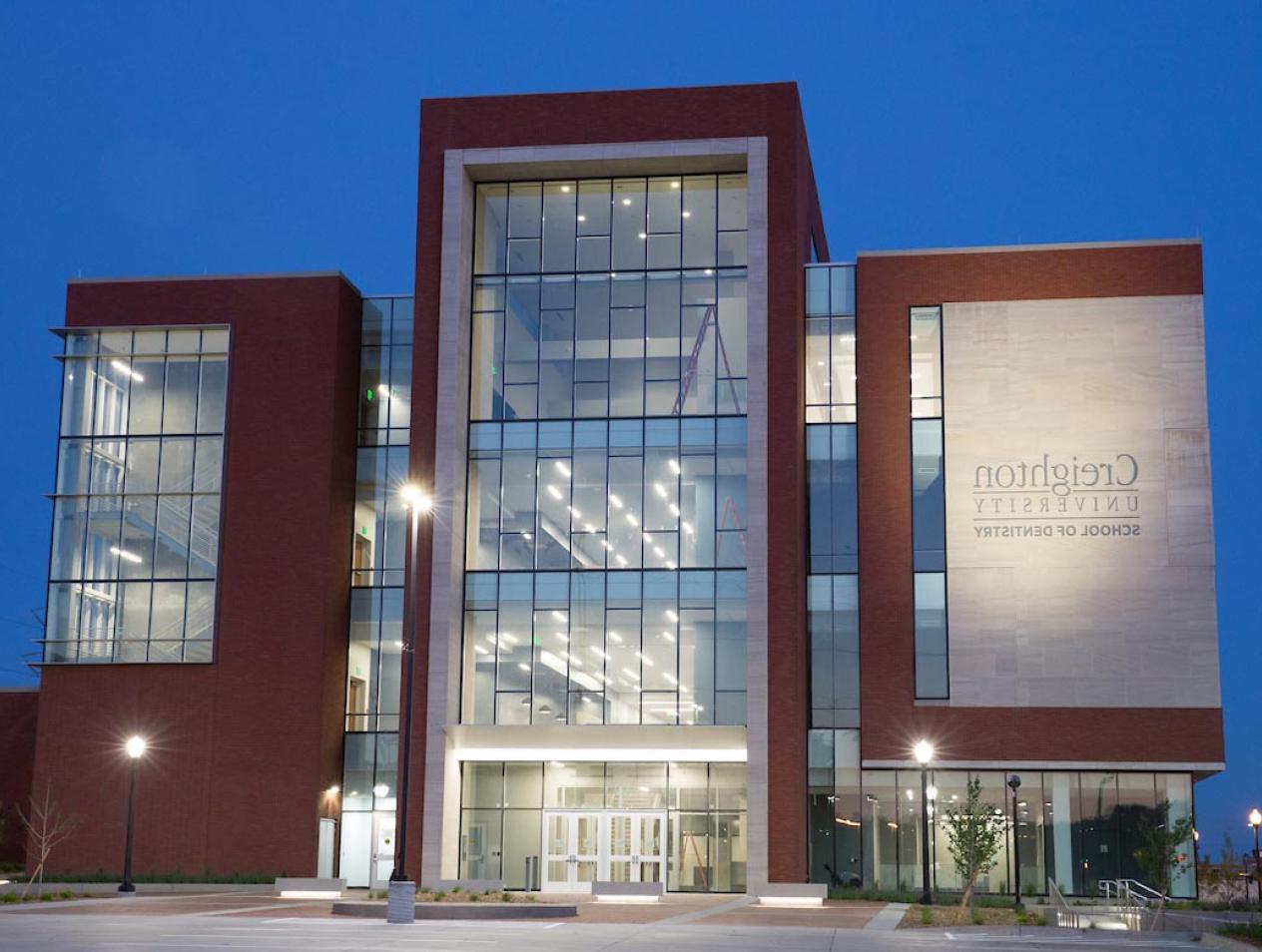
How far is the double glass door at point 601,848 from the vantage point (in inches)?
2004

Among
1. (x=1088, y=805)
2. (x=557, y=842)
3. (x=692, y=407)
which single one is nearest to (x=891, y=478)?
(x=692, y=407)

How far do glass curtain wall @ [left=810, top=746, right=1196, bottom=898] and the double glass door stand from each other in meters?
5.34

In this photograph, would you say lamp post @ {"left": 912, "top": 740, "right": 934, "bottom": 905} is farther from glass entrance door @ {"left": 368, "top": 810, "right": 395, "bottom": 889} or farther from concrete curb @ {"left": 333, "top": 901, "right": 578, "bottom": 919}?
glass entrance door @ {"left": 368, "top": 810, "right": 395, "bottom": 889}

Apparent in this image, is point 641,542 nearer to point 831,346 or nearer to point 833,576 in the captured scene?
point 833,576

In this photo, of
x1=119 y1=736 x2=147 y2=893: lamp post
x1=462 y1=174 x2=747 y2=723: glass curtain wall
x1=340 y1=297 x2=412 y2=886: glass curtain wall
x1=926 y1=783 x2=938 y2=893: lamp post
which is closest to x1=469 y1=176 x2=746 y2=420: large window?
x1=462 y1=174 x2=747 y2=723: glass curtain wall

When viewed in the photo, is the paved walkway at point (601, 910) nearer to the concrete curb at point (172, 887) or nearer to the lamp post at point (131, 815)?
the lamp post at point (131, 815)

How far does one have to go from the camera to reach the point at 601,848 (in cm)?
5116

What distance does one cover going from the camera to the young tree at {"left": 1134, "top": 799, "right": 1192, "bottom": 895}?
46406 mm

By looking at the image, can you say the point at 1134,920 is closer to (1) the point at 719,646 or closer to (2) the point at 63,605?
(1) the point at 719,646

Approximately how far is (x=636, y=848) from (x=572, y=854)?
1998 mm

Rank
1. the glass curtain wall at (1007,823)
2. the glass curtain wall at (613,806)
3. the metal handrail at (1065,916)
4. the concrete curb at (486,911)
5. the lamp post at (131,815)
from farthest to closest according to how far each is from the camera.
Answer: the glass curtain wall at (1007,823), the glass curtain wall at (613,806), the lamp post at (131,815), the metal handrail at (1065,916), the concrete curb at (486,911)

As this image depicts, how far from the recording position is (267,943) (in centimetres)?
2597

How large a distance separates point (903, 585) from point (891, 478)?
11.6 ft

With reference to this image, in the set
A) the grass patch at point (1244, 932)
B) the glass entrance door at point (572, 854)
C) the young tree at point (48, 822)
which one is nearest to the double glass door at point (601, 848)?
the glass entrance door at point (572, 854)
